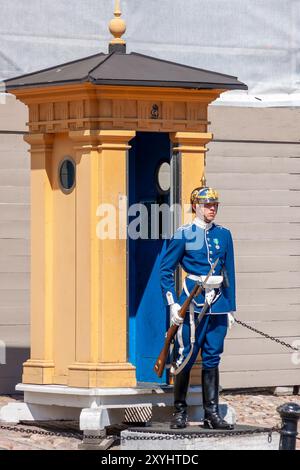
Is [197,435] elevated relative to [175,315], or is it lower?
lower

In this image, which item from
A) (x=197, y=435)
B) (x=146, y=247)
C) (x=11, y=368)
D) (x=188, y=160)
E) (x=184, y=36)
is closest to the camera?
(x=197, y=435)

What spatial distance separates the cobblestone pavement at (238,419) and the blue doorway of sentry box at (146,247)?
2.69 ft

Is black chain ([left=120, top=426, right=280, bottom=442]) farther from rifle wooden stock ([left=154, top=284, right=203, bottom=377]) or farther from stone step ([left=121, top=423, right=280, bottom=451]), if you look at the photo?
rifle wooden stock ([left=154, top=284, right=203, bottom=377])

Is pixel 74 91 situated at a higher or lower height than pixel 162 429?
higher

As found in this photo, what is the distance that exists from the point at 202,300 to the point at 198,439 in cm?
93

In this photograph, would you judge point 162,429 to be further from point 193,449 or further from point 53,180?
point 53,180

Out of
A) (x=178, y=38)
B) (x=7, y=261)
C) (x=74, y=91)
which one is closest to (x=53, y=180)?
(x=74, y=91)

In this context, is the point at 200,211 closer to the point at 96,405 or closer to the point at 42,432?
the point at 96,405

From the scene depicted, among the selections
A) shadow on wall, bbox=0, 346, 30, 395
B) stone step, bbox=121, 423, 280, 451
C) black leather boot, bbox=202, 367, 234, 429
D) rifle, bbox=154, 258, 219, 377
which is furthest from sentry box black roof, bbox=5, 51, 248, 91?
shadow on wall, bbox=0, 346, 30, 395

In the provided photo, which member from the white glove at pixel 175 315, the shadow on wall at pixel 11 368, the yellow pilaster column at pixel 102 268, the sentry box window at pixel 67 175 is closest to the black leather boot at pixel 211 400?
the white glove at pixel 175 315

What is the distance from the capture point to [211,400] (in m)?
11.2

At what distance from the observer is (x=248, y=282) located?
45.9ft

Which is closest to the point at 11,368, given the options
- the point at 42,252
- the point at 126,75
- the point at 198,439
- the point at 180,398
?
the point at 42,252

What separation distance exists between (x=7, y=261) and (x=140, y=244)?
5.01 feet
